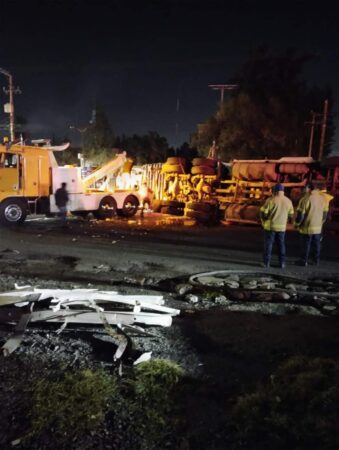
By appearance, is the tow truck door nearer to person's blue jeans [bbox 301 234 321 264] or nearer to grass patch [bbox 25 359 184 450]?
person's blue jeans [bbox 301 234 321 264]

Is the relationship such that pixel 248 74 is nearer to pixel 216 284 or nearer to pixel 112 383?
pixel 216 284

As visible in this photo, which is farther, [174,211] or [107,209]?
[174,211]

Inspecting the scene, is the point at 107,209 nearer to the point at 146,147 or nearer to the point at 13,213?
the point at 13,213

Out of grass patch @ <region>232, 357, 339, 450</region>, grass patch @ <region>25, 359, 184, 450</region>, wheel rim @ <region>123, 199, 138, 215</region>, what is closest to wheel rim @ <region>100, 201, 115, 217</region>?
wheel rim @ <region>123, 199, 138, 215</region>

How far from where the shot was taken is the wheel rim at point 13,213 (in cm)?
1504

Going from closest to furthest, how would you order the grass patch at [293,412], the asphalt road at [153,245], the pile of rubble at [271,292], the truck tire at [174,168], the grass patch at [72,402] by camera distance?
1. the grass patch at [293,412]
2. the grass patch at [72,402]
3. the pile of rubble at [271,292]
4. the asphalt road at [153,245]
5. the truck tire at [174,168]

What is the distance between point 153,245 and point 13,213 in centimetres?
619

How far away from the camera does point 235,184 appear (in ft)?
56.0

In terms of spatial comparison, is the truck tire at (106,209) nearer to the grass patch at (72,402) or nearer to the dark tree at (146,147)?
the grass patch at (72,402)

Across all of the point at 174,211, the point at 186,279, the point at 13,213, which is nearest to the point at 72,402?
the point at 186,279

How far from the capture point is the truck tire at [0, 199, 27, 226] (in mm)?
15000

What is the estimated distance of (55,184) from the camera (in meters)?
16.3

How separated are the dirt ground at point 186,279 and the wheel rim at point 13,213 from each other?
0.50 metres

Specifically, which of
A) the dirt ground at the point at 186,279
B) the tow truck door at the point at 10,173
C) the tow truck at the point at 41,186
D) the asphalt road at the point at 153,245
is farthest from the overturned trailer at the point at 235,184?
the tow truck door at the point at 10,173
